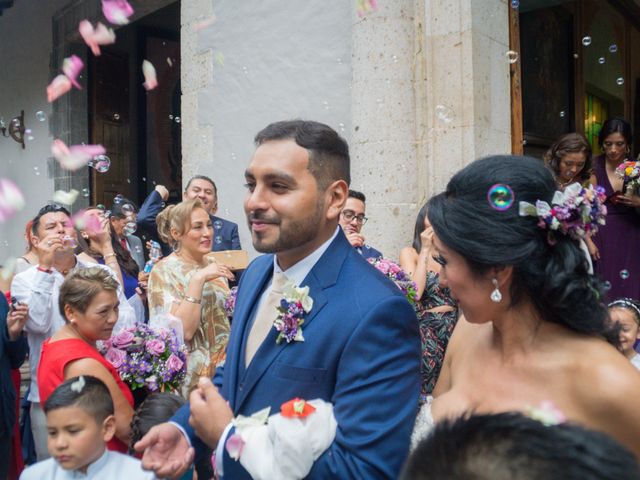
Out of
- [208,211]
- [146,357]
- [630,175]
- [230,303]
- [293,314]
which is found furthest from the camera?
[208,211]

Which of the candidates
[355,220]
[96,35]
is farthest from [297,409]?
[96,35]

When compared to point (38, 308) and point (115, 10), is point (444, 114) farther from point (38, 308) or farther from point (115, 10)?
point (115, 10)

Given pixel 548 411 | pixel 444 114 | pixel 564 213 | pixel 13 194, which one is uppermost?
pixel 444 114

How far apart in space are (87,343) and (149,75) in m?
8.46

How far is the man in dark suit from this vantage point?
5562 mm

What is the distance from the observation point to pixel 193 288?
3758mm

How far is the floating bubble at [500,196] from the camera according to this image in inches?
67.6

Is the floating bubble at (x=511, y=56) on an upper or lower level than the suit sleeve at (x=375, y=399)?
upper

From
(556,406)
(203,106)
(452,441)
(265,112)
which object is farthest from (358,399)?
(203,106)

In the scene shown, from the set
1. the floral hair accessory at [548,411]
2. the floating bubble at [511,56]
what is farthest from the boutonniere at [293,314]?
the floating bubble at [511,56]

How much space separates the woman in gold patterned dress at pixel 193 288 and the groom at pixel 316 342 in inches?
65.0

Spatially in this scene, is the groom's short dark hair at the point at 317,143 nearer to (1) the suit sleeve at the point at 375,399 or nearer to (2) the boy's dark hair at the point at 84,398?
(1) the suit sleeve at the point at 375,399

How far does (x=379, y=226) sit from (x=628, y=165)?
1.90 meters

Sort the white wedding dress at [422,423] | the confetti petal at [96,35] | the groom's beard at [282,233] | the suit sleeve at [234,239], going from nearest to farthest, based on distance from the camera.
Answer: the white wedding dress at [422,423] < the groom's beard at [282,233] < the suit sleeve at [234,239] < the confetti petal at [96,35]
